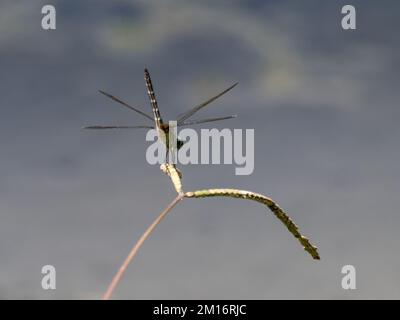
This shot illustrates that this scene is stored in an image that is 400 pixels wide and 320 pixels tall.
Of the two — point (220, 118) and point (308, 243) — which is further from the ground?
point (220, 118)

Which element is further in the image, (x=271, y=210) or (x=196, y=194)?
(x=271, y=210)

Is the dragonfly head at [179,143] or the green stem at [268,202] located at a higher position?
the dragonfly head at [179,143]

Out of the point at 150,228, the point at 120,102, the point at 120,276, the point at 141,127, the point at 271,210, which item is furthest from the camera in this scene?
the point at 141,127

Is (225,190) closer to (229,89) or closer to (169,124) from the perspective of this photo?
(229,89)

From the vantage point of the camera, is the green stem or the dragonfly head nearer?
the green stem

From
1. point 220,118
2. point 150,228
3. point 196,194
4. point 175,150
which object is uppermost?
point 220,118

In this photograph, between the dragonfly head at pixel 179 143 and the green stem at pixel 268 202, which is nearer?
the green stem at pixel 268 202

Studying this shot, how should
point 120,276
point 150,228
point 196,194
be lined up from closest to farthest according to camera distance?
point 120,276 → point 150,228 → point 196,194

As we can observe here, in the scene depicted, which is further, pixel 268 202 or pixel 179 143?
pixel 179 143

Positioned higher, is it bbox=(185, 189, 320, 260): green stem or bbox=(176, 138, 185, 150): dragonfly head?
bbox=(176, 138, 185, 150): dragonfly head

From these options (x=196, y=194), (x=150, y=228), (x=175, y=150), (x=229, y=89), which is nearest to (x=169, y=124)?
(x=175, y=150)
